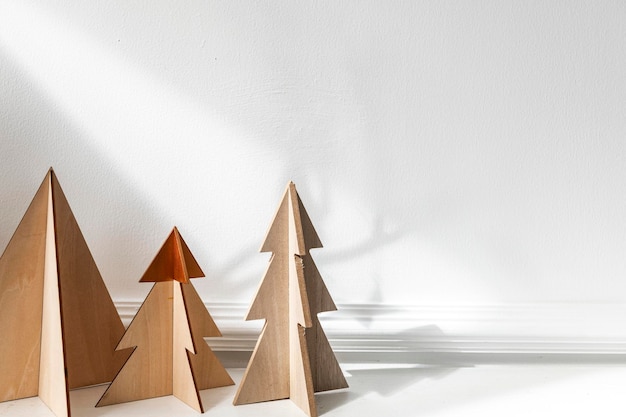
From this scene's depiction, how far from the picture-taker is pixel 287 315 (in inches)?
40.9

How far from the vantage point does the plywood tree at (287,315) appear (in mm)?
1017

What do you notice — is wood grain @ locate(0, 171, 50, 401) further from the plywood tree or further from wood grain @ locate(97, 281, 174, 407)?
the plywood tree

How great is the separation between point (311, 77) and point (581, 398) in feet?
2.27

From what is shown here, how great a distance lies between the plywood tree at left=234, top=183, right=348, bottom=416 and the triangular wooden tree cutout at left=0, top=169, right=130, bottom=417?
25cm

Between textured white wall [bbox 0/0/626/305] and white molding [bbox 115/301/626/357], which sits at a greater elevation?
textured white wall [bbox 0/0/626/305]

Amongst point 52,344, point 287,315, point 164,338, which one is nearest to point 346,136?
point 287,315

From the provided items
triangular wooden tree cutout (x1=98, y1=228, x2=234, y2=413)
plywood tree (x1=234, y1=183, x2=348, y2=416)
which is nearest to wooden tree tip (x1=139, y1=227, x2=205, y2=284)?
triangular wooden tree cutout (x1=98, y1=228, x2=234, y2=413)

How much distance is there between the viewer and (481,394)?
1055 millimetres

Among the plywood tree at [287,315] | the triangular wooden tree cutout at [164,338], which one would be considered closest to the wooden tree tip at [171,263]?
the triangular wooden tree cutout at [164,338]

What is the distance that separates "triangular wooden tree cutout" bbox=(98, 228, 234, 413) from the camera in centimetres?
101

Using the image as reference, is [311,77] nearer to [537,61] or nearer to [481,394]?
[537,61]

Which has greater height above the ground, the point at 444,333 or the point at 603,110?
the point at 603,110

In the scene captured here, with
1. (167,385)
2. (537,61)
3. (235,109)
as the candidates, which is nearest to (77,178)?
(235,109)

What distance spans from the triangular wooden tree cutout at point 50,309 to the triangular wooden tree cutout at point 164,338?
0.29 feet
